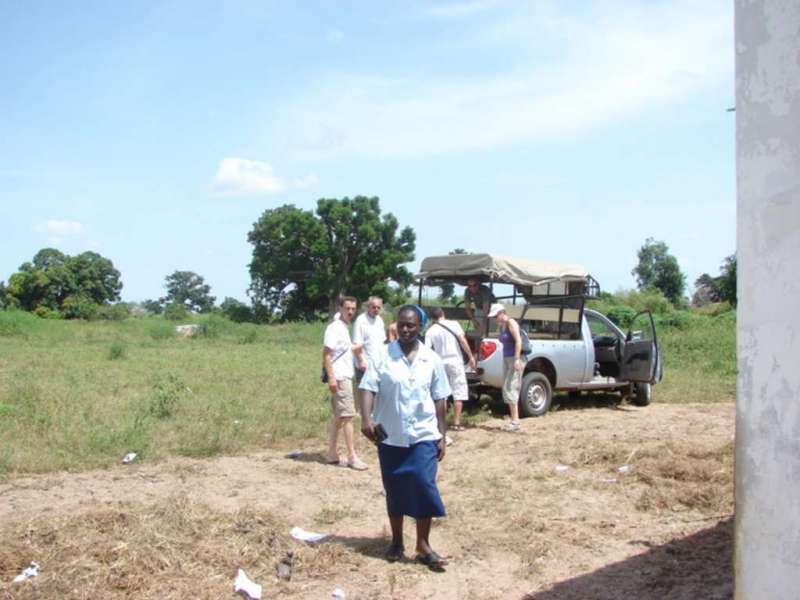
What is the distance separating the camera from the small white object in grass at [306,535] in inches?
213

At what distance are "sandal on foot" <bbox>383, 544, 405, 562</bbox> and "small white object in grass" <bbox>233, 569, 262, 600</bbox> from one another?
3.03 feet

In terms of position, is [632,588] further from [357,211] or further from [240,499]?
[357,211]

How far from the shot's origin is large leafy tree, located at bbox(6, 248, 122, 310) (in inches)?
2024

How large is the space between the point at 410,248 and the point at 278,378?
106 ft

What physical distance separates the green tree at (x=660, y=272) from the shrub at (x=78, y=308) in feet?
113

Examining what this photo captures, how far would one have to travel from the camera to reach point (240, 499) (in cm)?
644

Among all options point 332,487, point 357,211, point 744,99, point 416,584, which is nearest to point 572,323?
point 332,487

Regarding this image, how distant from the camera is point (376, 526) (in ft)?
19.3

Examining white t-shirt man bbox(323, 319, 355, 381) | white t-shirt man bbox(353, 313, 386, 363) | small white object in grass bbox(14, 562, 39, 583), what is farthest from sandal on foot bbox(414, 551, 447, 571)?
white t-shirt man bbox(353, 313, 386, 363)

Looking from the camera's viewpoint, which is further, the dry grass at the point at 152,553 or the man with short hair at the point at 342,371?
the man with short hair at the point at 342,371

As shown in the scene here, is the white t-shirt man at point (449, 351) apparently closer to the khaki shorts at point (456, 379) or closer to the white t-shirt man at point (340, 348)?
the khaki shorts at point (456, 379)

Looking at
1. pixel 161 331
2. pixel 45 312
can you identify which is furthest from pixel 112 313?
pixel 161 331

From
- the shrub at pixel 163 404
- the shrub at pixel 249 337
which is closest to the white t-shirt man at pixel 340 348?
the shrub at pixel 163 404

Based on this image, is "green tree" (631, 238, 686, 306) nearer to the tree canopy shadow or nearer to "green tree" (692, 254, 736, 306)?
"green tree" (692, 254, 736, 306)
